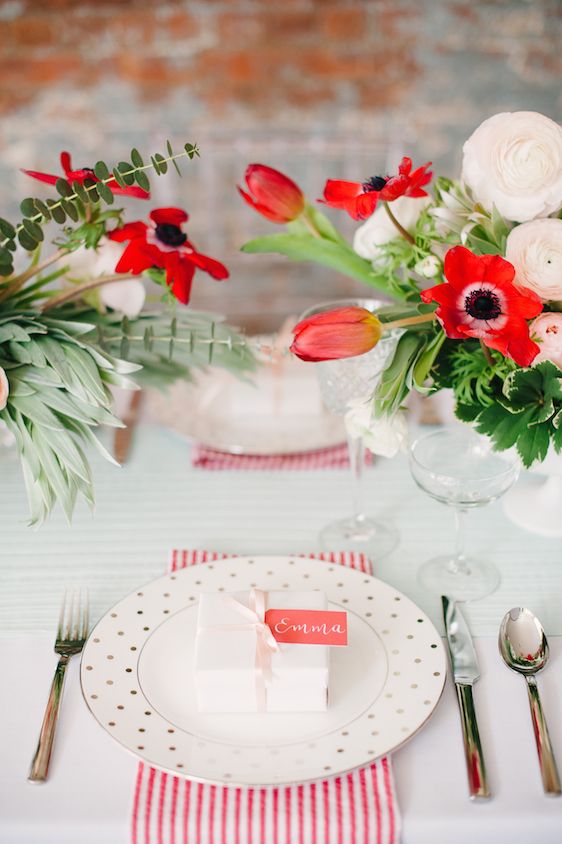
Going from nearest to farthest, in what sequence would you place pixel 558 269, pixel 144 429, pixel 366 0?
1. pixel 558 269
2. pixel 144 429
3. pixel 366 0

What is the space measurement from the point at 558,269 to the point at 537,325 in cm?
5

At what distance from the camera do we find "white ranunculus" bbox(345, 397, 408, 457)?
877mm

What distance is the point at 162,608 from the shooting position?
0.87 m

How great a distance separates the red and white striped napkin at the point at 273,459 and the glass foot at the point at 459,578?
0.23 meters

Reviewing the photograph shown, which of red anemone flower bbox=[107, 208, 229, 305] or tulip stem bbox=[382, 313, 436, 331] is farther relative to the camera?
red anemone flower bbox=[107, 208, 229, 305]

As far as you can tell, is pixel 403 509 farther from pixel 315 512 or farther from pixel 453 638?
pixel 453 638

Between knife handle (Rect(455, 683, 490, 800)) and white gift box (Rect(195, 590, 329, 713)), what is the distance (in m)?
0.12

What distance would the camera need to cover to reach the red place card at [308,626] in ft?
2.40

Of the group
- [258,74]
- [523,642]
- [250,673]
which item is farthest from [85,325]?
[258,74]

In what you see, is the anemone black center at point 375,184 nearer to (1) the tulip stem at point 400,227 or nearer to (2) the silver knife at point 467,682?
(1) the tulip stem at point 400,227

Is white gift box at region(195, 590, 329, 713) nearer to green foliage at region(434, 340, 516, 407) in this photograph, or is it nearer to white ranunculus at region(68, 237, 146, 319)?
green foliage at region(434, 340, 516, 407)

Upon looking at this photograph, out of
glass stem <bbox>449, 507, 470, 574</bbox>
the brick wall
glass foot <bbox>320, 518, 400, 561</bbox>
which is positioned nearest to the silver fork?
glass foot <bbox>320, 518, 400, 561</bbox>

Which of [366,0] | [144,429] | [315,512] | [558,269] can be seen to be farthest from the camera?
[366,0]

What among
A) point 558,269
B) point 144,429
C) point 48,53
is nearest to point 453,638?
point 558,269
